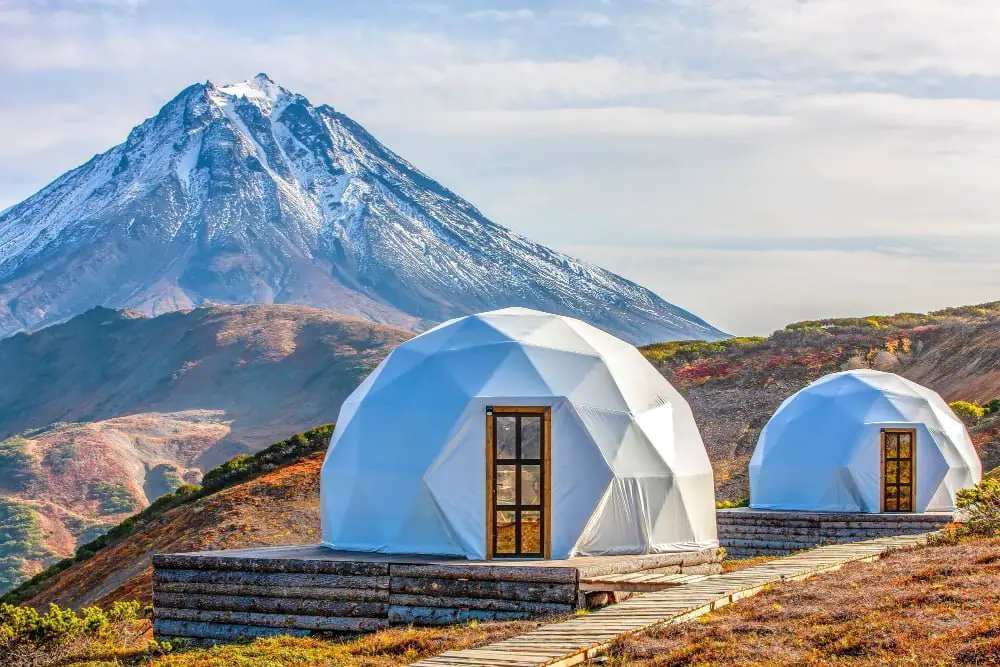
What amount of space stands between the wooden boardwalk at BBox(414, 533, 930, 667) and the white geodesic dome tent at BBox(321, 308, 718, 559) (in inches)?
45.8

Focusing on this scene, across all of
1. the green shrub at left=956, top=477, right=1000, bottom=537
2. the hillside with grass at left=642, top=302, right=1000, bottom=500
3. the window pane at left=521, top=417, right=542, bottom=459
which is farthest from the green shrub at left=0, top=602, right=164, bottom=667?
the hillside with grass at left=642, top=302, right=1000, bottom=500

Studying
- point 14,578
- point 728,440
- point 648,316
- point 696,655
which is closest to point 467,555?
point 696,655

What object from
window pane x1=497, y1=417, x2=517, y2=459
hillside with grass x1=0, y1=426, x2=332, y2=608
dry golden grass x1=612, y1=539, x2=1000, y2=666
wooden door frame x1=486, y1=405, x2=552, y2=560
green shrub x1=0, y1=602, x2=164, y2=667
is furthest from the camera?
hillside with grass x1=0, y1=426, x2=332, y2=608

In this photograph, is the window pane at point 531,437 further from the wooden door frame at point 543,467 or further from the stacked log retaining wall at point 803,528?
the stacked log retaining wall at point 803,528

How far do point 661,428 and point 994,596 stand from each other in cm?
512

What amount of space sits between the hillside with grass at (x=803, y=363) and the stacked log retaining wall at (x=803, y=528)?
14.3 meters

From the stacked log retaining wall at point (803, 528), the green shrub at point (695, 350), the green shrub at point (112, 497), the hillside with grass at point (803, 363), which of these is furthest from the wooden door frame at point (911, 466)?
the green shrub at point (112, 497)

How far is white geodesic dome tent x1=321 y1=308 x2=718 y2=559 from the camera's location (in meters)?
12.4

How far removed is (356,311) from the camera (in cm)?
17600

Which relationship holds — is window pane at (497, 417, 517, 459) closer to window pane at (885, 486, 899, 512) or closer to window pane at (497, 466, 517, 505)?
window pane at (497, 466, 517, 505)

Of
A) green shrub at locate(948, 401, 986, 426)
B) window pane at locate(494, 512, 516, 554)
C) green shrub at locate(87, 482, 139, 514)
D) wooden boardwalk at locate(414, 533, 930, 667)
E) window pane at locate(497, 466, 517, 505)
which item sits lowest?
green shrub at locate(87, 482, 139, 514)

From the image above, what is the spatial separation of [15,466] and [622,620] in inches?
2913

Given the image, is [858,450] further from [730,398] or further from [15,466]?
[15,466]

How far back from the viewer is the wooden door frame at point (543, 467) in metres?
12.3
